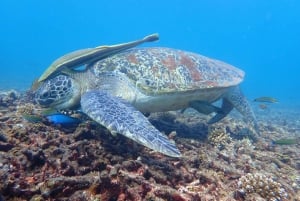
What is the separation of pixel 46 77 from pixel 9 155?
249 cm

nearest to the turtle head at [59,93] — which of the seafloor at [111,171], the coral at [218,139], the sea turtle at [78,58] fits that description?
the sea turtle at [78,58]

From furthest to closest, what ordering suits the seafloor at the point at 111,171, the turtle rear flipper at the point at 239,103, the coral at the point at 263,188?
1. the turtle rear flipper at the point at 239,103
2. the coral at the point at 263,188
3. the seafloor at the point at 111,171

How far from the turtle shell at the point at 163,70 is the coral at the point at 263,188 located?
103 inches

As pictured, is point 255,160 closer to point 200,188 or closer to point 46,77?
point 200,188

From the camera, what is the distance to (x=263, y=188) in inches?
143

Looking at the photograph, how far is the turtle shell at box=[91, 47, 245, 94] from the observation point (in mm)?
5766

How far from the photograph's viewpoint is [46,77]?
527 cm

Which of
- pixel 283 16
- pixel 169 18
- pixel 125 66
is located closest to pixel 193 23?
pixel 169 18

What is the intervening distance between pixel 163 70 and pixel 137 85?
0.90 m

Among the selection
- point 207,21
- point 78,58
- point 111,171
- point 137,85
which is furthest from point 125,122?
point 207,21

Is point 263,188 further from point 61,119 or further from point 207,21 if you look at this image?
point 207,21

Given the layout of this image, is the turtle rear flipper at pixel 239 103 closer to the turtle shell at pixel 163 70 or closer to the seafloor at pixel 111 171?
the turtle shell at pixel 163 70

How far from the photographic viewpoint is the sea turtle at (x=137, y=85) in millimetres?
4954

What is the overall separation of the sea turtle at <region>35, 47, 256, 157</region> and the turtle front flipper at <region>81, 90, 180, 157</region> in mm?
17
